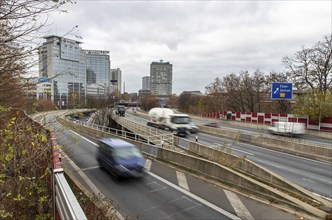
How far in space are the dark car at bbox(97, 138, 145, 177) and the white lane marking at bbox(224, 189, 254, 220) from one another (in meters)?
4.39

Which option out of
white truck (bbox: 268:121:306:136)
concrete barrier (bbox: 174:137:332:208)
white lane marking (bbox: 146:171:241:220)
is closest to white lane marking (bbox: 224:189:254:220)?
white lane marking (bbox: 146:171:241:220)

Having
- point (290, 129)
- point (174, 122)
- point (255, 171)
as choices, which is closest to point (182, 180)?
point (255, 171)

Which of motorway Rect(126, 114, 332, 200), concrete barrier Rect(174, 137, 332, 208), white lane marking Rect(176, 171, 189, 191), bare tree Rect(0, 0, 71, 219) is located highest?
bare tree Rect(0, 0, 71, 219)

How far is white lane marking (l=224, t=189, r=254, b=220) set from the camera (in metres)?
8.12

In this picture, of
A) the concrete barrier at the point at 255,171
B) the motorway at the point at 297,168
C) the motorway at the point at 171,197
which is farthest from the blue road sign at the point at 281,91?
the motorway at the point at 171,197

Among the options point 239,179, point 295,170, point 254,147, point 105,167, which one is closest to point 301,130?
point 254,147

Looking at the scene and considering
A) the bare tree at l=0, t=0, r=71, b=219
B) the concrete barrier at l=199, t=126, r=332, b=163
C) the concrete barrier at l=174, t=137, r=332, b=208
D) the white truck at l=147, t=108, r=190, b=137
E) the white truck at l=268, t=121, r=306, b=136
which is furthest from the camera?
the white truck at l=147, t=108, r=190, b=137

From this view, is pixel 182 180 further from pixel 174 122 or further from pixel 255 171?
pixel 174 122

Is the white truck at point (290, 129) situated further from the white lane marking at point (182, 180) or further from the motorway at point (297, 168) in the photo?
the white lane marking at point (182, 180)

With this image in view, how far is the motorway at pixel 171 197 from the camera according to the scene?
8180 millimetres

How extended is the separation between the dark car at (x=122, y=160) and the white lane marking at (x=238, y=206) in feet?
14.4

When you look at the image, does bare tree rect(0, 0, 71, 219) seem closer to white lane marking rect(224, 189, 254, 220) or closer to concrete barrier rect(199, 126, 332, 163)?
white lane marking rect(224, 189, 254, 220)

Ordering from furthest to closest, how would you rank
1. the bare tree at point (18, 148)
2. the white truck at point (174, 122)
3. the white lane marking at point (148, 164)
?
1. the white truck at point (174, 122)
2. the white lane marking at point (148, 164)
3. the bare tree at point (18, 148)

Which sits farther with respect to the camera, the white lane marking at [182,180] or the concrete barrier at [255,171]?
the white lane marking at [182,180]
